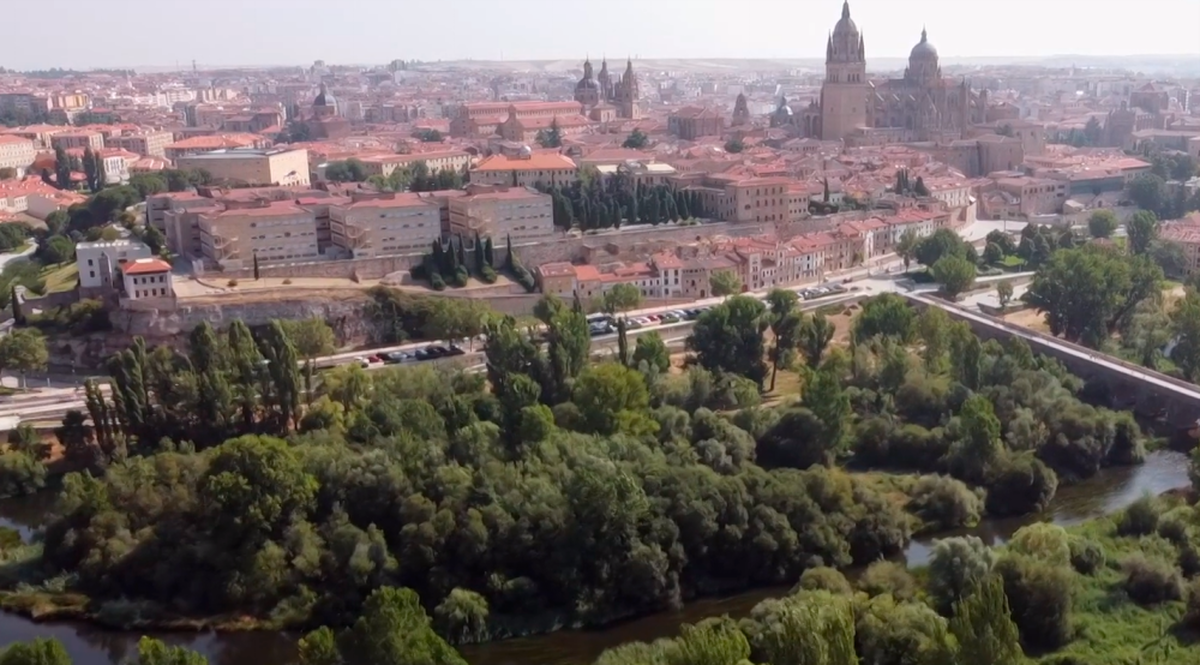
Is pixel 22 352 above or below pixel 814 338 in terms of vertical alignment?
above

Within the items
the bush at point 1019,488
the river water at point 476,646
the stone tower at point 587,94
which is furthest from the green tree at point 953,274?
the stone tower at point 587,94

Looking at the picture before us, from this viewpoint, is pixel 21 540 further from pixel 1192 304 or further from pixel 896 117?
pixel 896 117

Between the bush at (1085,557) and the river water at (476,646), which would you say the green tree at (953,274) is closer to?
the river water at (476,646)

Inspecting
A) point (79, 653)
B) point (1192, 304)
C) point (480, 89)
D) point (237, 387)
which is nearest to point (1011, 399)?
point (1192, 304)

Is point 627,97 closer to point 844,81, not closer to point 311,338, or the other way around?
point 844,81

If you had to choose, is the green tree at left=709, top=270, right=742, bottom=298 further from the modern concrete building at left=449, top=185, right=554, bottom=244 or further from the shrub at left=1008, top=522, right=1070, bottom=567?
the shrub at left=1008, top=522, right=1070, bottom=567

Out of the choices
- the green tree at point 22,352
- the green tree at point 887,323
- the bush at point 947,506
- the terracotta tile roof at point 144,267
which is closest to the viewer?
the bush at point 947,506

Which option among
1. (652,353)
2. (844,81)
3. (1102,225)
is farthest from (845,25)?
(652,353)
